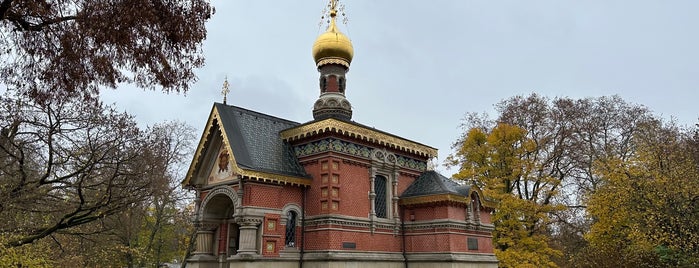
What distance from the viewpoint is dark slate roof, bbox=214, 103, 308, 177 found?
54.2 feet

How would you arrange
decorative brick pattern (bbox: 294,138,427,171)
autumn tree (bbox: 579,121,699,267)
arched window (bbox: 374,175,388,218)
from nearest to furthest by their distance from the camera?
1. autumn tree (bbox: 579,121,699,267)
2. decorative brick pattern (bbox: 294,138,427,171)
3. arched window (bbox: 374,175,388,218)

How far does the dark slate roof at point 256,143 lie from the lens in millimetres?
16516

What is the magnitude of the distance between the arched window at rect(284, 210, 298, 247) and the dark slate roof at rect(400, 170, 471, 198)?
4.39 meters

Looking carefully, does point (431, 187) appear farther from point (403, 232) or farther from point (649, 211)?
point (649, 211)

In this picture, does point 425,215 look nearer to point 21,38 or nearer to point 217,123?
point 217,123

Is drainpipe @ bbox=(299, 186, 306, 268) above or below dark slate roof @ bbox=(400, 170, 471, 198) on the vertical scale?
below

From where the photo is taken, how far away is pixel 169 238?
3112 cm

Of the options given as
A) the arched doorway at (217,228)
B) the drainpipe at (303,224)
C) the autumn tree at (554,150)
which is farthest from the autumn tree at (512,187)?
the arched doorway at (217,228)

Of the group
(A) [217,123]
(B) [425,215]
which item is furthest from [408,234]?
(A) [217,123]

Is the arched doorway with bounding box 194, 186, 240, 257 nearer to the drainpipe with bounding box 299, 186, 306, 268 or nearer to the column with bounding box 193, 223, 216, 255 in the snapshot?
the column with bounding box 193, 223, 216, 255

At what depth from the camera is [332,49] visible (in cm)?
2152

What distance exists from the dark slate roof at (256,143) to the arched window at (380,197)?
9.23 feet

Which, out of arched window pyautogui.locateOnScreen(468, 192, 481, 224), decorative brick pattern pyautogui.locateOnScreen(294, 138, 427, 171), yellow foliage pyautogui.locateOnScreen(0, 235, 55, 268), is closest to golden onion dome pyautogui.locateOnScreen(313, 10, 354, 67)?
decorative brick pattern pyautogui.locateOnScreen(294, 138, 427, 171)

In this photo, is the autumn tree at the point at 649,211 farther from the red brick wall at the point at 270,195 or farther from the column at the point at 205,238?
the column at the point at 205,238
